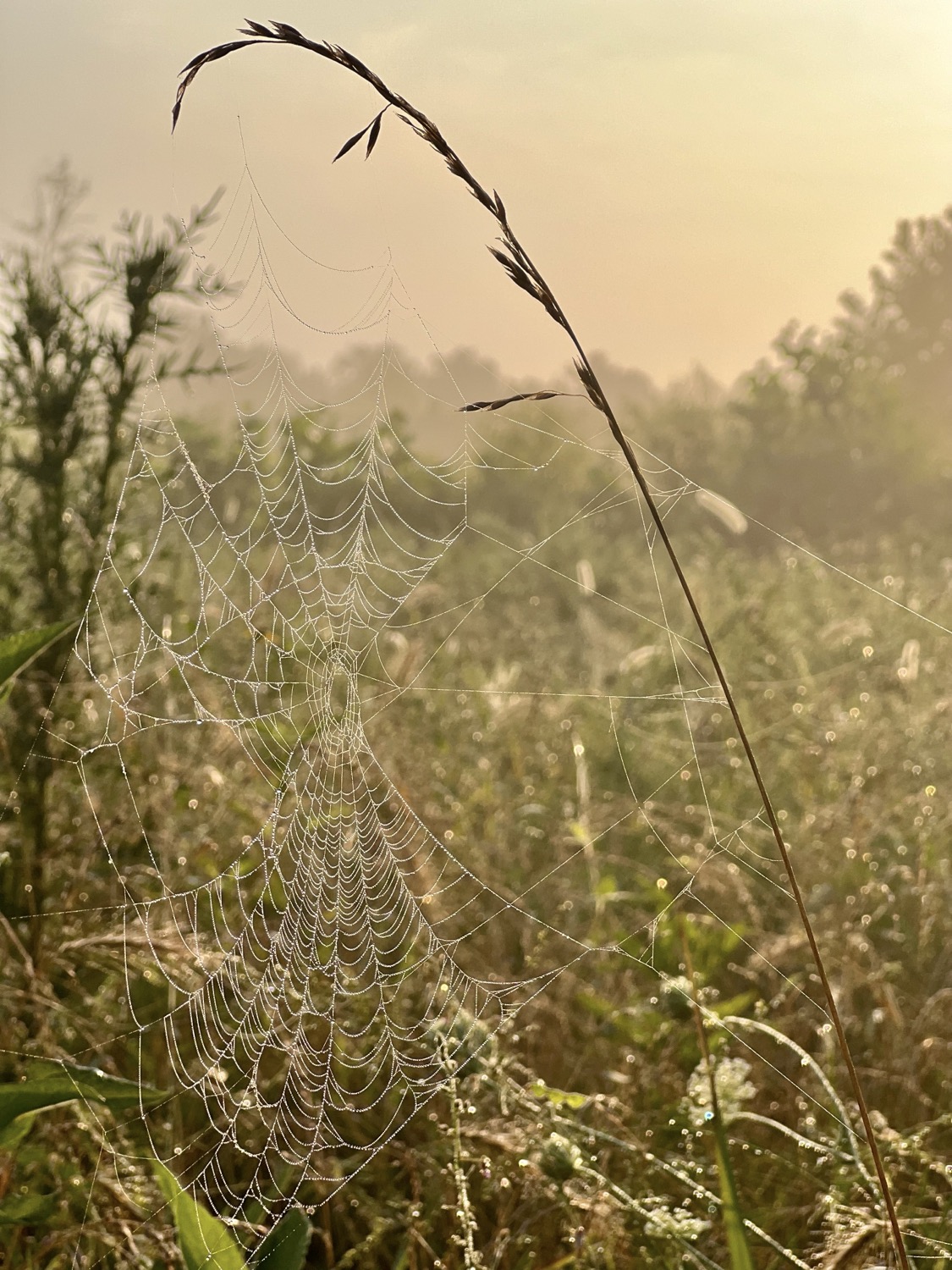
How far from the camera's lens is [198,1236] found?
3.94 ft

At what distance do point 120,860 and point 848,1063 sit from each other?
1.86 metres

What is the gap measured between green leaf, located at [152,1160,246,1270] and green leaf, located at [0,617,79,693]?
593mm

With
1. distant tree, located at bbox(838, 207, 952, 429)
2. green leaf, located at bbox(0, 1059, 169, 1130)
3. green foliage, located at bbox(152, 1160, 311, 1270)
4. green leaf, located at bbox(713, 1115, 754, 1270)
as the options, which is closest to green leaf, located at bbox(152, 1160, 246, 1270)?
green foliage, located at bbox(152, 1160, 311, 1270)

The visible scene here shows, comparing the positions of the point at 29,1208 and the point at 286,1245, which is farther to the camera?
the point at 29,1208

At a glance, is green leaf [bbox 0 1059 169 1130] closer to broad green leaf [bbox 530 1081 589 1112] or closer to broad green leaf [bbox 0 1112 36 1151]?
broad green leaf [bbox 0 1112 36 1151]

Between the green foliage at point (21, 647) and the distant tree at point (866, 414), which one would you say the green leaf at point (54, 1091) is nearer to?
the green foliage at point (21, 647)

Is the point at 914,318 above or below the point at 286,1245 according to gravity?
above

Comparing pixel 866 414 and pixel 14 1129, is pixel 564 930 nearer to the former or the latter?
pixel 14 1129

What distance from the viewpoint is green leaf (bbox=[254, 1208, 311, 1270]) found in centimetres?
125

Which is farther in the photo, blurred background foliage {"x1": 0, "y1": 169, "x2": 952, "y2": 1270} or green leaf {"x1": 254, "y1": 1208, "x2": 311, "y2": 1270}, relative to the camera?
blurred background foliage {"x1": 0, "y1": 169, "x2": 952, "y2": 1270}

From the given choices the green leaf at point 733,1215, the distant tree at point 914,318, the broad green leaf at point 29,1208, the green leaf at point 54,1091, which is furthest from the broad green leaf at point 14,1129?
the distant tree at point 914,318

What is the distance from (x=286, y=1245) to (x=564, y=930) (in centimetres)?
139

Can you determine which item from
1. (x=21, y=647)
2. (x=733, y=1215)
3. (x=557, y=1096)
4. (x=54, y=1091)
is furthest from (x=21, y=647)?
(x=733, y=1215)

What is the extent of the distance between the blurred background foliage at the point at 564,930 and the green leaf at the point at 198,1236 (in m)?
0.20
